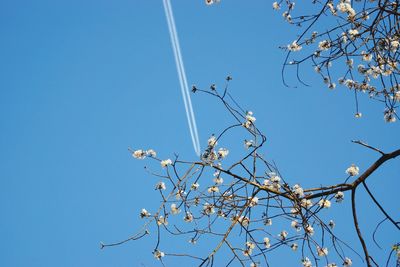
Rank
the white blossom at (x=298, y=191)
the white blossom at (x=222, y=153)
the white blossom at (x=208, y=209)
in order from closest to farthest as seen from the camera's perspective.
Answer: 1. the white blossom at (x=298, y=191)
2. the white blossom at (x=208, y=209)
3. the white blossom at (x=222, y=153)

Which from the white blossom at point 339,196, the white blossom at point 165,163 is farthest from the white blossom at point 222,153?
the white blossom at point 339,196

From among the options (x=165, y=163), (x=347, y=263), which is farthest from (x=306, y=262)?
(x=165, y=163)

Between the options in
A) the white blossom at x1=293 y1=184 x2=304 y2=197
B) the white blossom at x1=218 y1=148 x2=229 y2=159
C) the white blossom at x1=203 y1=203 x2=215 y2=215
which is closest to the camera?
the white blossom at x1=293 y1=184 x2=304 y2=197

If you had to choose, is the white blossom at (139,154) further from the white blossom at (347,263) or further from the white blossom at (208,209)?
the white blossom at (347,263)

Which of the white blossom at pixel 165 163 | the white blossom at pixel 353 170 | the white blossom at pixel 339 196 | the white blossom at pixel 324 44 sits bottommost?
the white blossom at pixel 339 196

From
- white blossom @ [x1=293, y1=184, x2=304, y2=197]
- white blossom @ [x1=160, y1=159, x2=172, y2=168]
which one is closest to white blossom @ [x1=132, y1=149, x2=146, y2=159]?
white blossom @ [x1=160, y1=159, x2=172, y2=168]

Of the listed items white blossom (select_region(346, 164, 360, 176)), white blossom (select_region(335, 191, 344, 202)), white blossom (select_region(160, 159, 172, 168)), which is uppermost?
white blossom (select_region(160, 159, 172, 168))

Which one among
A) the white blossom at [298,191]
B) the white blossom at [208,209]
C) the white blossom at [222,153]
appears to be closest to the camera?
the white blossom at [298,191]

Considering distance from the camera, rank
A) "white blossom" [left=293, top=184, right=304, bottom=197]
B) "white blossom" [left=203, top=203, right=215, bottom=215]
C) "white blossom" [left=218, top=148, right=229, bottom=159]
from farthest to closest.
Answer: "white blossom" [left=218, top=148, right=229, bottom=159]
"white blossom" [left=203, top=203, right=215, bottom=215]
"white blossom" [left=293, top=184, right=304, bottom=197]

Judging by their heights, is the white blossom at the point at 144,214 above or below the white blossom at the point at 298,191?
above

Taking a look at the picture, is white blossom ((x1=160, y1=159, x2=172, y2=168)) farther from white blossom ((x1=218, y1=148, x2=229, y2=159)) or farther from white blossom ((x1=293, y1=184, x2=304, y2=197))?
white blossom ((x1=293, y1=184, x2=304, y2=197))

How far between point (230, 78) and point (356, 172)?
1537 millimetres

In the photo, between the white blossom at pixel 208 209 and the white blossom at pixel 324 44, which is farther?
the white blossom at pixel 324 44

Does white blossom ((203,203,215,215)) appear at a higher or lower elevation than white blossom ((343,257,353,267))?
higher
